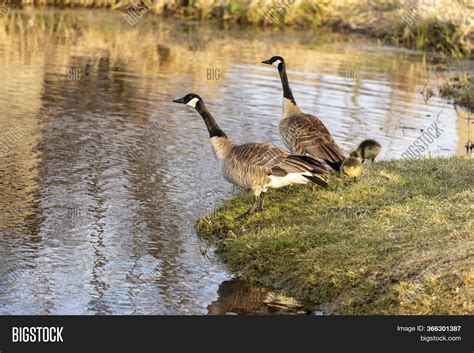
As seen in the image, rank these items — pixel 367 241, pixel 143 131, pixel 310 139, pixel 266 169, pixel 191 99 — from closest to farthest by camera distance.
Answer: pixel 367 241
pixel 266 169
pixel 191 99
pixel 310 139
pixel 143 131

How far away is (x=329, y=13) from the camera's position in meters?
35.9

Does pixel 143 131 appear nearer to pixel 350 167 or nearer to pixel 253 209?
pixel 253 209

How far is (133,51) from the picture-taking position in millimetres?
27734

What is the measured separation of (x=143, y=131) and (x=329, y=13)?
64.4 ft

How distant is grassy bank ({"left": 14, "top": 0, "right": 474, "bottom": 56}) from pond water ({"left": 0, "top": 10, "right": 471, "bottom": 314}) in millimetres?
1065

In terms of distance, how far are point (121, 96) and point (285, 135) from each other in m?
8.02

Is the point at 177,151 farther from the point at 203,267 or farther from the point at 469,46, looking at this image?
the point at 469,46

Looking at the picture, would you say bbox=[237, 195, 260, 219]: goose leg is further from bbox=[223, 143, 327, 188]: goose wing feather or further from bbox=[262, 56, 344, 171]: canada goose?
bbox=[262, 56, 344, 171]: canada goose

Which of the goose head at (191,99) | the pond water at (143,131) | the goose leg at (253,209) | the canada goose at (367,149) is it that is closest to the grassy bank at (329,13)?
the pond water at (143,131)

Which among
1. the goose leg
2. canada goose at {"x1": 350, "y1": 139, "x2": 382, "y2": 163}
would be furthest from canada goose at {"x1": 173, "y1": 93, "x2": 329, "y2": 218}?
canada goose at {"x1": 350, "y1": 139, "x2": 382, "y2": 163}

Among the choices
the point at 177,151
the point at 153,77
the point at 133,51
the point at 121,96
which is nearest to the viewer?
the point at 177,151

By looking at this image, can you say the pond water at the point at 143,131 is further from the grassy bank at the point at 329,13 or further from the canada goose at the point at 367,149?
the canada goose at the point at 367,149

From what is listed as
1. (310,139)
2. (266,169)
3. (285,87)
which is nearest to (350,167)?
(310,139)
